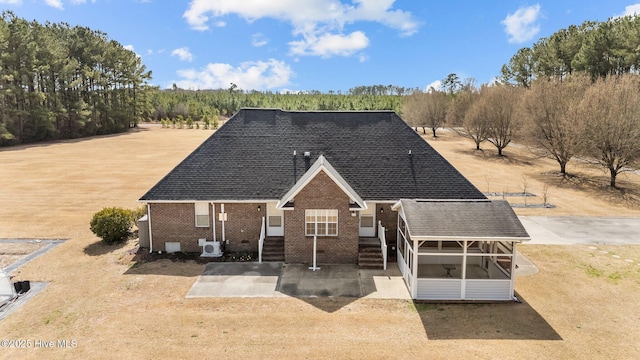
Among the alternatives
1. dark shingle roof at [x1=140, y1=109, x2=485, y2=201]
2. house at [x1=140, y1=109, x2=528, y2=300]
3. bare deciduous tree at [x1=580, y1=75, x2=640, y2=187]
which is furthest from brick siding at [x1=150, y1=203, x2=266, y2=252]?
bare deciduous tree at [x1=580, y1=75, x2=640, y2=187]

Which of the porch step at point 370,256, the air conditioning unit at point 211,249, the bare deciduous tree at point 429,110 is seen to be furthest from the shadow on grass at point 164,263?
the bare deciduous tree at point 429,110

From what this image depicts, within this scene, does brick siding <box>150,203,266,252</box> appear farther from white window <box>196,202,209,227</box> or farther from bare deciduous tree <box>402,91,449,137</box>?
bare deciduous tree <box>402,91,449,137</box>

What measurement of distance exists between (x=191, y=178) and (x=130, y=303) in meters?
7.31

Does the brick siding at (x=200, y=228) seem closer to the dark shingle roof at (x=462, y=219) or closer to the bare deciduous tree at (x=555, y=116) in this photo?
the dark shingle roof at (x=462, y=219)

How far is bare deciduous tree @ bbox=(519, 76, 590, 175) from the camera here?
3929 centimetres

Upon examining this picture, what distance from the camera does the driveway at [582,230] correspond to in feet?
74.4

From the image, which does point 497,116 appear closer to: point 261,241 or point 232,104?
point 261,241

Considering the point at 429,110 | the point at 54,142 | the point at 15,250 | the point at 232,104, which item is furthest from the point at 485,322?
the point at 232,104

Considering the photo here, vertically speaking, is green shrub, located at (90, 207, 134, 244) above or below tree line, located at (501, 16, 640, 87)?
below

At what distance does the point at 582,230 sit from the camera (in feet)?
81.1

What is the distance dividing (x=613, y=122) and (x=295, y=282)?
33.1 metres

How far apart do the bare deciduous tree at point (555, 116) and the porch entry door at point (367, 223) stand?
2857 cm

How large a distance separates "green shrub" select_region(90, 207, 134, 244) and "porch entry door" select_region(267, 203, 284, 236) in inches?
332

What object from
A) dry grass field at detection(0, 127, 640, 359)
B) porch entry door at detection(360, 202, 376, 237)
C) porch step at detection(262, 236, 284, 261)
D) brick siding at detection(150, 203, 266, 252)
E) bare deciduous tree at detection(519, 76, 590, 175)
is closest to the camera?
dry grass field at detection(0, 127, 640, 359)
